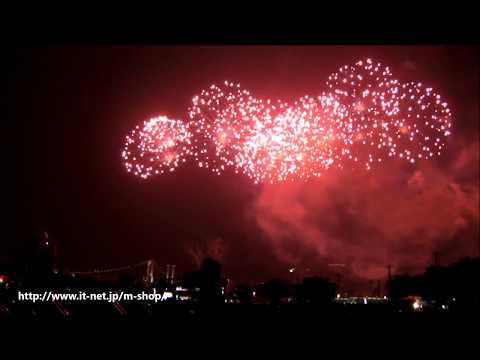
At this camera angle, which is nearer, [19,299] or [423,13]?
[423,13]

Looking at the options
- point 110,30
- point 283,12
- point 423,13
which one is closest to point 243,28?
point 283,12

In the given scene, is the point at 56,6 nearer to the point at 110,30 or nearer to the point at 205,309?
the point at 110,30

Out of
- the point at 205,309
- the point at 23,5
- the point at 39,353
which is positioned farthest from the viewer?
the point at 205,309

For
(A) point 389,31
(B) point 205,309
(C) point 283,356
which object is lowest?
(C) point 283,356

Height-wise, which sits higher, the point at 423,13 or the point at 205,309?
the point at 423,13

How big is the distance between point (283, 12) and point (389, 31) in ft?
2.29

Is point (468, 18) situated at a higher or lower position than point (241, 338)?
higher

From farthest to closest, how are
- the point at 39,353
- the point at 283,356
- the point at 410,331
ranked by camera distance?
the point at 410,331 < the point at 283,356 < the point at 39,353

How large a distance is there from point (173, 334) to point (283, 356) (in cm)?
105

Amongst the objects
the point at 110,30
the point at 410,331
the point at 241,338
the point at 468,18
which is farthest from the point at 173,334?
the point at 468,18

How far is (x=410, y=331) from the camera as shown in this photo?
5.13 meters

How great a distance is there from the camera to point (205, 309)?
Answer: 6.02 meters

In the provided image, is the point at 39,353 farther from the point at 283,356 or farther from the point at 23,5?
the point at 23,5

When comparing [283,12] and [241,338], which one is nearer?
[283,12]
